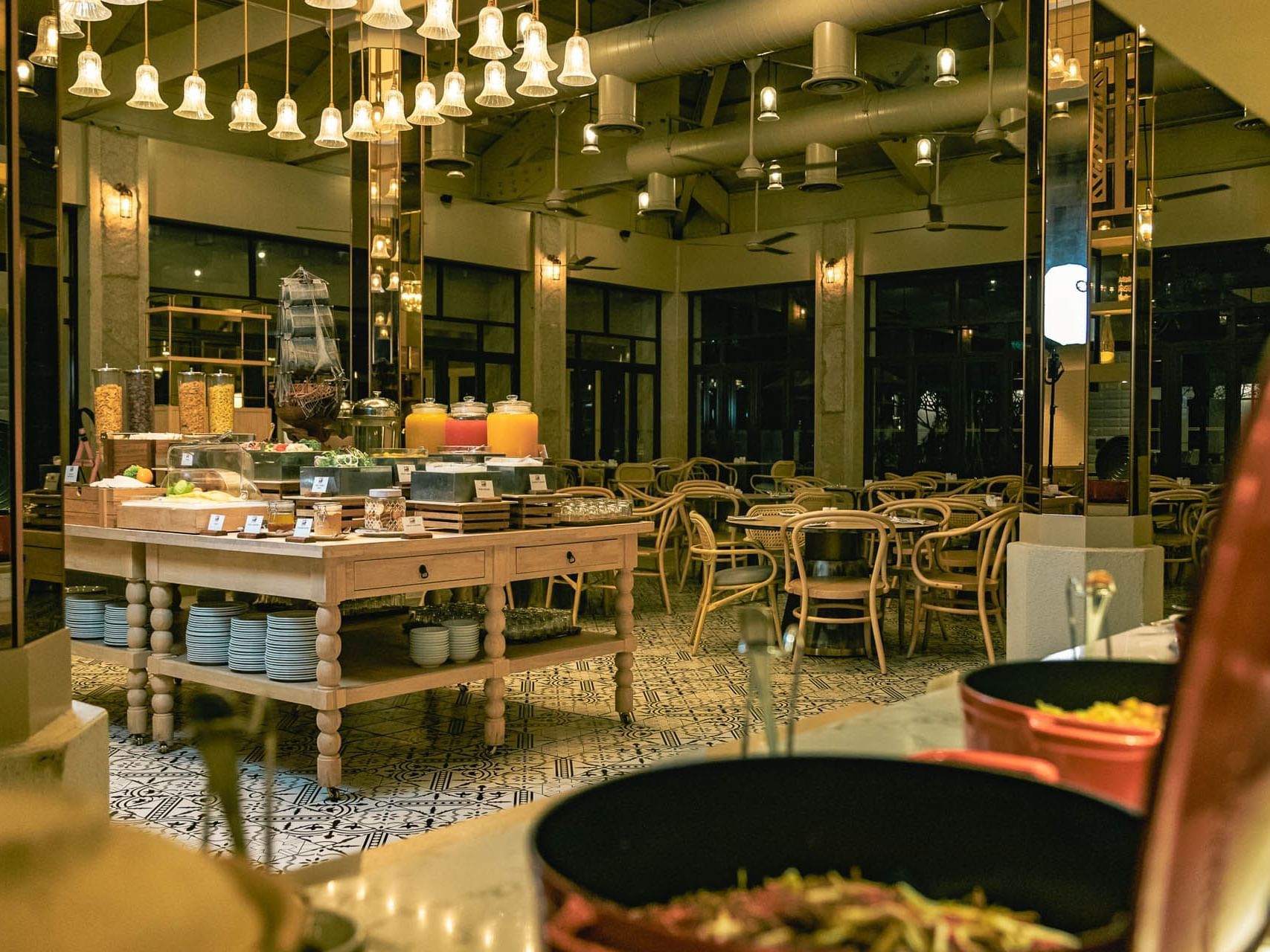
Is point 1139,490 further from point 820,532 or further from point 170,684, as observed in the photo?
point 170,684

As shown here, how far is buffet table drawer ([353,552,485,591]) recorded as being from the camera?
13.0 feet

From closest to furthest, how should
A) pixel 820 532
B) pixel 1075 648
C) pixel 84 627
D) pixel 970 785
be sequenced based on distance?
1. pixel 970 785
2. pixel 1075 648
3. pixel 84 627
4. pixel 820 532

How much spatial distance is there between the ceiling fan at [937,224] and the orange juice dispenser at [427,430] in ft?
22.0

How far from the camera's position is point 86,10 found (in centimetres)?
455

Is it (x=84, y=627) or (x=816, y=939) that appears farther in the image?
(x=84, y=627)

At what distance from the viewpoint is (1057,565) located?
4801 mm

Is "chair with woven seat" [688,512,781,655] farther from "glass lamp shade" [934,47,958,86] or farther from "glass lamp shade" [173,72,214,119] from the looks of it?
"glass lamp shade" [934,47,958,86]

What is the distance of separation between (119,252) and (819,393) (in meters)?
8.67

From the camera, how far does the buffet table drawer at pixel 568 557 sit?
14.9ft

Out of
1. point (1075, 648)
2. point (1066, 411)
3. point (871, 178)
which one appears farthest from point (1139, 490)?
point (871, 178)

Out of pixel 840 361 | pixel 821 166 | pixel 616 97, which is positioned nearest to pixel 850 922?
pixel 616 97

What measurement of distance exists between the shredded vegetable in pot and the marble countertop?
0.09 meters

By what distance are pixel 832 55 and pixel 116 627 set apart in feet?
19.7

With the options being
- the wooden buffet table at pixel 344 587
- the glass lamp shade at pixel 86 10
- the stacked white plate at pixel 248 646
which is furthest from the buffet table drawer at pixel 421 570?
the glass lamp shade at pixel 86 10
